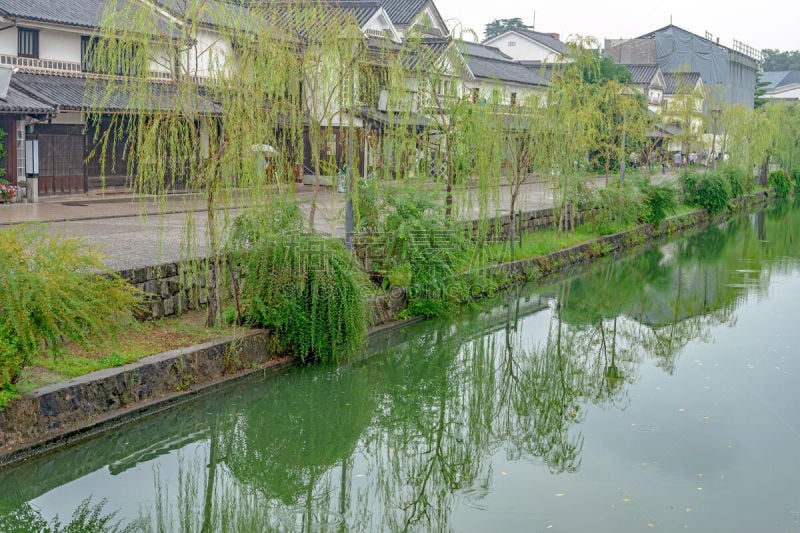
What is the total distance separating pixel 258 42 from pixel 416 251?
3732 mm

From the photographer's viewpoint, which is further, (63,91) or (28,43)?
(28,43)

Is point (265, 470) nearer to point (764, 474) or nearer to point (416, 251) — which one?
point (764, 474)

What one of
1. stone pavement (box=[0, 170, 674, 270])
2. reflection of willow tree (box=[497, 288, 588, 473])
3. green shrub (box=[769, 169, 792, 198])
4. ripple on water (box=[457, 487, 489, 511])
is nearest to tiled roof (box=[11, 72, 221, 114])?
stone pavement (box=[0, 170, 674, 270])

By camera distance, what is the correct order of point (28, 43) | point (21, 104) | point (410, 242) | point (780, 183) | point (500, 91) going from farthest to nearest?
point (780, 183)
point (28, 43)
point (21, 104)
point (500, 91)
point (410, 242)

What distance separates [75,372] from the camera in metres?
8.22

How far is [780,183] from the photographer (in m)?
43.0

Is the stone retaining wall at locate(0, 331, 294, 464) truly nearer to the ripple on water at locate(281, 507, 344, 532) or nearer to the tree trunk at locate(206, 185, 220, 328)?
the tree trunk at locate(206, 185, 220, 328)

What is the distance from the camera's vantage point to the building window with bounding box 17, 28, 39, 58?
21406 mm

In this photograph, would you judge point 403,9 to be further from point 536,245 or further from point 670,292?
point 670,292

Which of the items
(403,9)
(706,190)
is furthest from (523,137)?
(403,9)

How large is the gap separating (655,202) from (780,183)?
22.2m

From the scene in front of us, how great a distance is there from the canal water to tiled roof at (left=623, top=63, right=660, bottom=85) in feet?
129

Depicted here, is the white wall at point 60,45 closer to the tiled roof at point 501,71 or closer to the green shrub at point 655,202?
the green shrub at point 655,202

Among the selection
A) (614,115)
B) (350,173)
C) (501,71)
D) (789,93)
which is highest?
(789,93)
